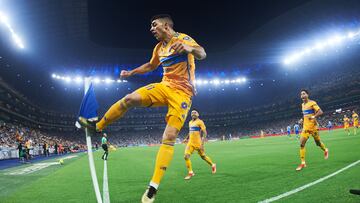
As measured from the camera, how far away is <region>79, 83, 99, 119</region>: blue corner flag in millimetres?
4285

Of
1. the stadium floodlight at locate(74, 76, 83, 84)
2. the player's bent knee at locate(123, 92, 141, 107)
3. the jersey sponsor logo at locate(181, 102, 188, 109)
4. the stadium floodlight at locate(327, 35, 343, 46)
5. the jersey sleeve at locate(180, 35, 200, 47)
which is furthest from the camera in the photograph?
the stadium floodlight at locate(74, 76, 83, 84)

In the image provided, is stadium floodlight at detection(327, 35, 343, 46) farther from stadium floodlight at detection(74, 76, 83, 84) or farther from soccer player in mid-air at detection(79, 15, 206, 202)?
soccer player in mid-air at detection(79, 15, 206, 202)

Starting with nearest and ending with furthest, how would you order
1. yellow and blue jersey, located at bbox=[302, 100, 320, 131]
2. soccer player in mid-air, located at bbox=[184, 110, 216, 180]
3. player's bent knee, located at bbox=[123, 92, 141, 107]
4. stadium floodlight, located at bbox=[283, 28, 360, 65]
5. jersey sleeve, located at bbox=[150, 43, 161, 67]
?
1. player's bent knee, located at bbox=[123, 92, 141, 107]
2. jersey sleeve, located at bbox=[150, 43, 161, 67]
3. soccer player in mid-air, located at bbox=[184, 110, 216, 180]
4. yellow and blue jersey, located at bbox=[302, 100, 320, 131]
5. stadium floodlight, located at bbox=[283, 28, 360, 65]

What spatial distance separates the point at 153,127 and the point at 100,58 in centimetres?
3160

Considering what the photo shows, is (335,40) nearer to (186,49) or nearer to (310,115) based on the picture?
(310,115)

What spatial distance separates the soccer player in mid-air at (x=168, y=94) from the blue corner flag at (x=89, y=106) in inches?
4.0

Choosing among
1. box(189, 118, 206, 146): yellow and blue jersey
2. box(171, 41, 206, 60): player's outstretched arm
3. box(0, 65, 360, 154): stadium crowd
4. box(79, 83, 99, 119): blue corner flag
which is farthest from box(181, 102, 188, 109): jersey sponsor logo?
box(0, 65, 360, 154): stadium crowd

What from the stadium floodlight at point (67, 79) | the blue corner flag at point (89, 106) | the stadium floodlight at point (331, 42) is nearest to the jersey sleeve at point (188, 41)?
the blue corner flag at point (89, 106)

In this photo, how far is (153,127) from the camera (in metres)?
90.1

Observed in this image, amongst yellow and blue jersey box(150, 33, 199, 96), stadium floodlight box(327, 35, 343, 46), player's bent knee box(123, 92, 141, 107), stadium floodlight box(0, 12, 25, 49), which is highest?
stadium floodlight box(327, 35, 343, 46)

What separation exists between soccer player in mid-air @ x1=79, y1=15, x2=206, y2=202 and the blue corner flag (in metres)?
0.10

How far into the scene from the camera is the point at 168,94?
15.3ft

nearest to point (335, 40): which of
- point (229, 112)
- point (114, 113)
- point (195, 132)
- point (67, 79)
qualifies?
point (229, 112)

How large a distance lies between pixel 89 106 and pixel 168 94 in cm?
123
